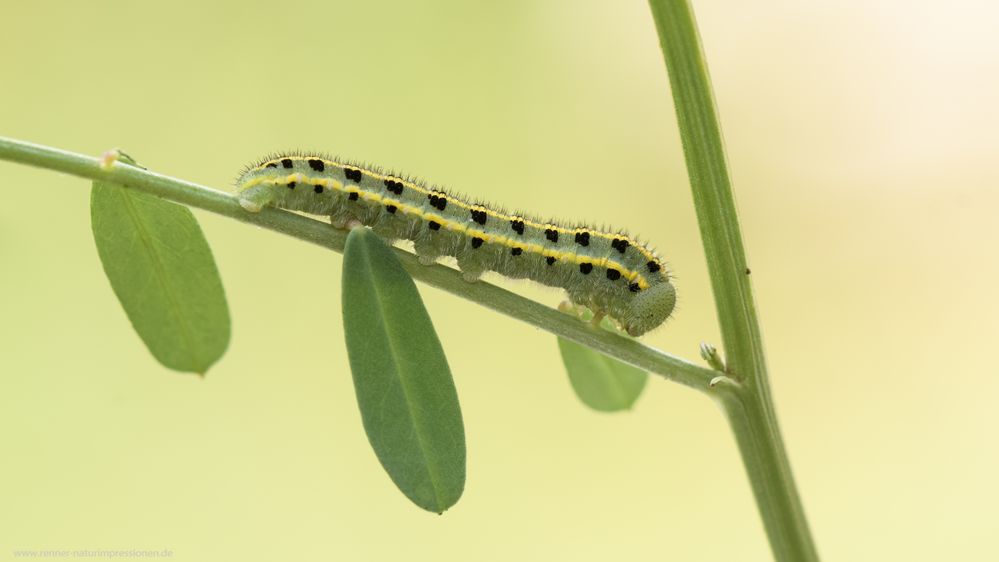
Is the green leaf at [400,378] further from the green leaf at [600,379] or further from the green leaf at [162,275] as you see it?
the green leaf at [600,379]

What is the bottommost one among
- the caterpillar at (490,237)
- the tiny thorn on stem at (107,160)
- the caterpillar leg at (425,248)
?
the tiny thorn on stem at (107,160)

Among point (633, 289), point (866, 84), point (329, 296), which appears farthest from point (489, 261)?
point (866, 84)

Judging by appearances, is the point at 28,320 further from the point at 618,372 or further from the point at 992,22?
the point at 992,22

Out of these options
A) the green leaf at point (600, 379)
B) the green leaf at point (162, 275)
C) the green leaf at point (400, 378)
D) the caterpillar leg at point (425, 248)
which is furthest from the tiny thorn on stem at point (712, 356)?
the green leaf at point (162, 275)

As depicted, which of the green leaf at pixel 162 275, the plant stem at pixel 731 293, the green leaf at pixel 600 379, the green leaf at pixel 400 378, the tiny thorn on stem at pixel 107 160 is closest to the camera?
the plant stem at pixel 731 293

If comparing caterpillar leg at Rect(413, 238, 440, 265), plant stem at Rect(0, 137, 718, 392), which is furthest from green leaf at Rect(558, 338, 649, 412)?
plant stem at Rect(0, 137, 718, 392)

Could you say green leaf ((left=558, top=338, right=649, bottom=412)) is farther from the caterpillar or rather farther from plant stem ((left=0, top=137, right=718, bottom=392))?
plant stem ((left=0, top=137, right=718, bottom=392))
